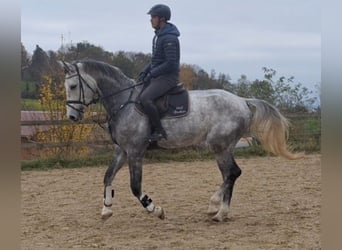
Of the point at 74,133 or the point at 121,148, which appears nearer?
the point at 121,148

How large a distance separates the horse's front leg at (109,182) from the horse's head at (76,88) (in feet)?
2.01

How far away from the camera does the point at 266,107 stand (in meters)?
5.08

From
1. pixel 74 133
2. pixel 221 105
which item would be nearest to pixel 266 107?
pixel 221 105

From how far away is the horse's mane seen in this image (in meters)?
4.77

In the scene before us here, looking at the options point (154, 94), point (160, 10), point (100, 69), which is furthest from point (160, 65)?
point (100, 69)

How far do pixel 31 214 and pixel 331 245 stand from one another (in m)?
4.83

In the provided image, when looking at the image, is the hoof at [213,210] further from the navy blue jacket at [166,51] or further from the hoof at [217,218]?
the navy blue jacket at [166,51]

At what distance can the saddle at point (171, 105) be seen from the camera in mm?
4676

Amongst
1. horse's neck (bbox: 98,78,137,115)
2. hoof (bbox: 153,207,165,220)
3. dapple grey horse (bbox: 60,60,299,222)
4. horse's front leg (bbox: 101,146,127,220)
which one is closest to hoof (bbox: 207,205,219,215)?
dapple grey horse (bbox: 60,60,299,222)

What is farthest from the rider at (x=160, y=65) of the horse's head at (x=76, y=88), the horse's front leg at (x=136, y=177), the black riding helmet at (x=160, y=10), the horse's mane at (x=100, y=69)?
the horse's head at (x=76, y=88)

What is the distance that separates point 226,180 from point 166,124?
84cm

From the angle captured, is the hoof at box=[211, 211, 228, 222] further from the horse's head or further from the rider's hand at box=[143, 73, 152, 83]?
the horse's head

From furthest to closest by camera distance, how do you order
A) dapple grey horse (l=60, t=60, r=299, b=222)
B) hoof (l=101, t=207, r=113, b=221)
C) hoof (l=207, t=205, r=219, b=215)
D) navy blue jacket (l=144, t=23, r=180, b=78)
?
hoof (l=207, t=205, r=219, b=215)
hoof (l=101, t=207, r=113, b=221)
dapple grey horse (l=60, t=60, r=299, b=222)
navy blue jacket (l=144, t=23, r=180, b=78)

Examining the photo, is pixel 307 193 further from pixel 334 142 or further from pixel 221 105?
pixel 334 142
